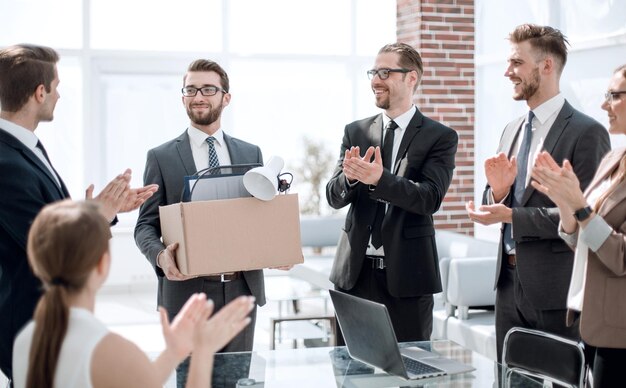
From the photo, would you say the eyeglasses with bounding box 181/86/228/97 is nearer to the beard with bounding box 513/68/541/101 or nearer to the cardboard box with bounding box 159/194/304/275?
the cardboard box with bounding box 159/194/304/275

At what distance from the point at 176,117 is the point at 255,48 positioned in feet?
4.70

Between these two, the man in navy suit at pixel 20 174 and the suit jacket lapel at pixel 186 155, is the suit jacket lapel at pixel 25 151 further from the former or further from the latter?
the suit jacket lapel at pixel 186 155

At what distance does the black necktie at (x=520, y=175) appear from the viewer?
342cm

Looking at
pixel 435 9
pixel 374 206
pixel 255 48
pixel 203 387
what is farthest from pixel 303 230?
pixel 203 387

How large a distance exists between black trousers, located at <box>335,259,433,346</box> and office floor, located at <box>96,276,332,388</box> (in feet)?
5.89

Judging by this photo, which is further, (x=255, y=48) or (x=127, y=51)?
(x=255, y=48)

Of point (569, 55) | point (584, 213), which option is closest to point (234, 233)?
point (584, 213)

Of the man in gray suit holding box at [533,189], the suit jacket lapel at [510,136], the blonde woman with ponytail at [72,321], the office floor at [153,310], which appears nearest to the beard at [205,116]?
the man in gray suit holding box at [533,189]

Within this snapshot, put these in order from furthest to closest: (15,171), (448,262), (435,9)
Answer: (435,9), (448,262), (15,171)

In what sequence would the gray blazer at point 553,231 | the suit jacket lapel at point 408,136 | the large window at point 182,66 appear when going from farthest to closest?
the large window at point 182,66
the suit jacket lapel at point 408,136
the gray blazer at point 553,231

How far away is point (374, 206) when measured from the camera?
141 inches

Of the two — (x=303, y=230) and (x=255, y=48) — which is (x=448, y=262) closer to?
(x=303, y=230)

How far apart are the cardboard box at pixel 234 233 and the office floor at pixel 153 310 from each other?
2.40 m

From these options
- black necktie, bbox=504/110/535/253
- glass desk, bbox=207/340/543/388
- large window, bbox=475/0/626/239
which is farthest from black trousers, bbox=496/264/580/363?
large window, bbox=475/0/626/239
